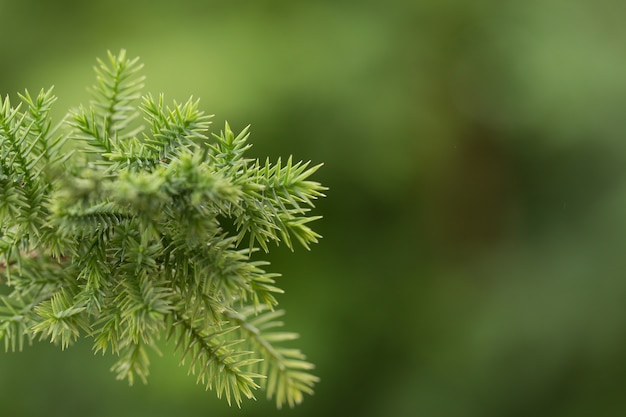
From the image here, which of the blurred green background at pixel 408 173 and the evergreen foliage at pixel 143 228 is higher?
the blurred green background at pixel 408 173

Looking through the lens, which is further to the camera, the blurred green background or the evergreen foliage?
the blurred green background

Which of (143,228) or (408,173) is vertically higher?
(408,173)

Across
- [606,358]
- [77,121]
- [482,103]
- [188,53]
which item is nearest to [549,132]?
[482,103]

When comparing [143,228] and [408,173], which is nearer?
[143,228]

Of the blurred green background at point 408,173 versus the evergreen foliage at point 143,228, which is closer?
the evergreen foliage at point 143,228
